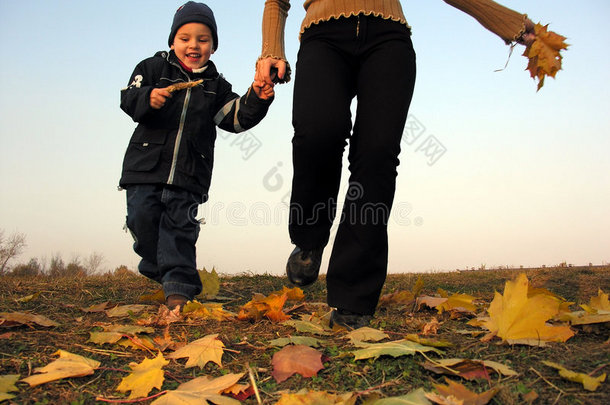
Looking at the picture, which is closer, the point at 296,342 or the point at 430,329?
the point at 296,342

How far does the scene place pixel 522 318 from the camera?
1.90 m

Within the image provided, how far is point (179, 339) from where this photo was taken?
7.34 feet

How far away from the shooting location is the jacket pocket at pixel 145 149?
3.42 metres

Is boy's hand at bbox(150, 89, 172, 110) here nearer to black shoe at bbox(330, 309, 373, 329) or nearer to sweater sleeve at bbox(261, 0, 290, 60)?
sweater sleeve at bbox(261, 0, 290, 60)

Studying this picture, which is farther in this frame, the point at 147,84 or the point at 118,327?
the point at 147,84

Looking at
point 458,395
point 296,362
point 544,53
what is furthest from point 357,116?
point 458,395

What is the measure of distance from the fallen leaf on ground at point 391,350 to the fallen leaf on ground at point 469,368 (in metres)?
0.10

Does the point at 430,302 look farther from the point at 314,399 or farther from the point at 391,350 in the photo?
the point at 314,399

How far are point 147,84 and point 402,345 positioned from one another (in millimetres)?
2671

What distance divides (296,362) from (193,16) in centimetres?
273

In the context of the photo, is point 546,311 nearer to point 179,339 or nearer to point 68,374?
point 179,339

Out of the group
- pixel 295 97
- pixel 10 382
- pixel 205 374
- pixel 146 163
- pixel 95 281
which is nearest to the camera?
pixel 10 382

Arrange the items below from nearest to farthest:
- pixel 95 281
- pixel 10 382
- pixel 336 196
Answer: pixel 10 382
pixel 336 196
pixel 95 281

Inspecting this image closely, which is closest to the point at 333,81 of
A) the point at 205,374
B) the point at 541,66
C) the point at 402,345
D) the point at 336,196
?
the point at 336,196
